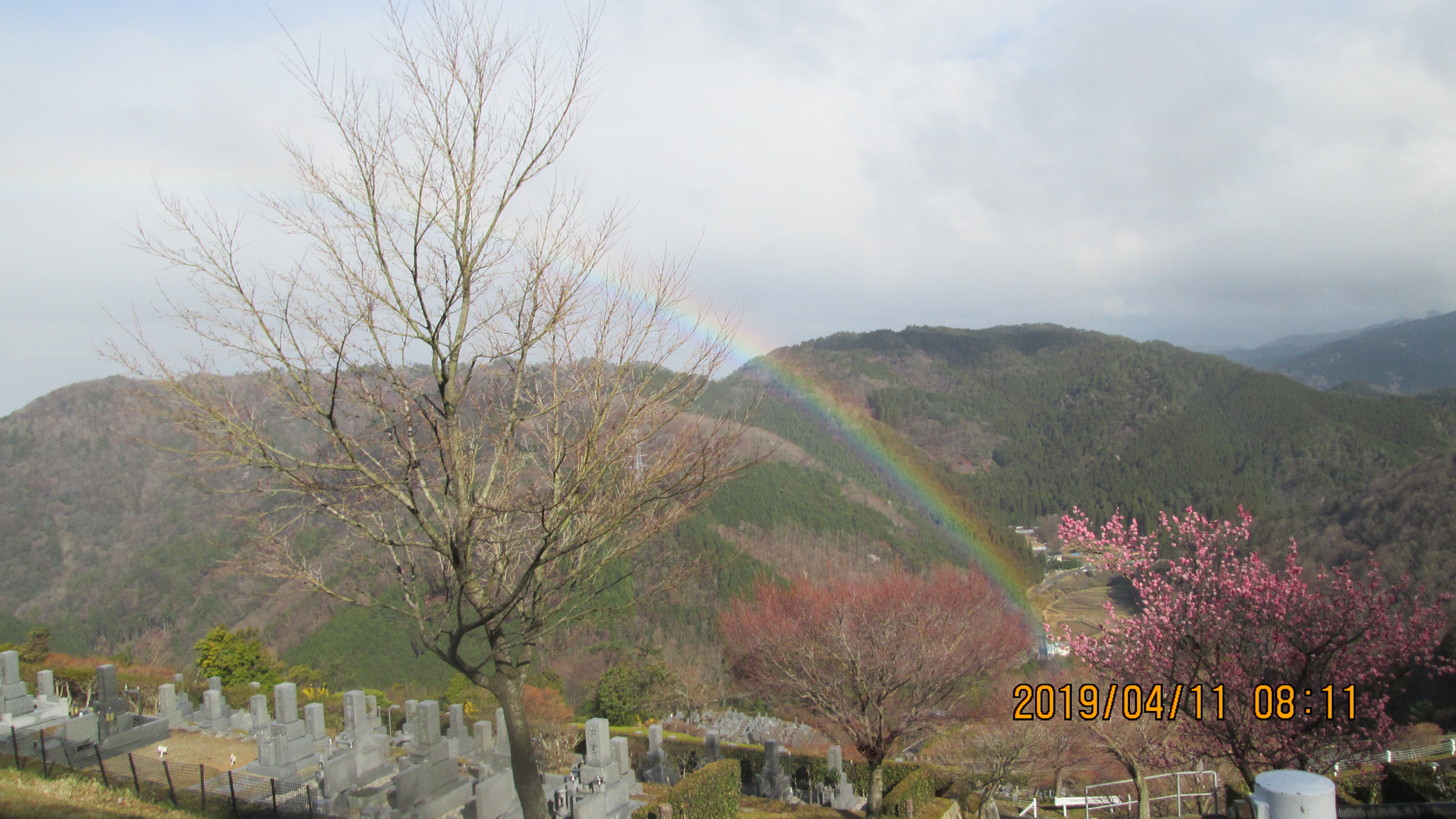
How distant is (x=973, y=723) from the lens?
18734 mm

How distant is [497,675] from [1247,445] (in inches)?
3799

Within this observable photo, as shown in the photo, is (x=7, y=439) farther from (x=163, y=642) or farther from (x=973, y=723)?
(x=973, y=723)

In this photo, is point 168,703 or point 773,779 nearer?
point 773,779

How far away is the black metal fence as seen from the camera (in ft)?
28.1

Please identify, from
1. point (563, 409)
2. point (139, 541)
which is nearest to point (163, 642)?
point (139, 541)

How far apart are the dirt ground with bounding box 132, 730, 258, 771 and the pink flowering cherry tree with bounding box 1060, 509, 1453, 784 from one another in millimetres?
14123

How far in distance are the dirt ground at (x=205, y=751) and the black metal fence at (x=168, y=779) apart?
44cm

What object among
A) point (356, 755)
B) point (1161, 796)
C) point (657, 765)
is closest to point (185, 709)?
point (356, 755)

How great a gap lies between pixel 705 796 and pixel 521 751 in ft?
17.5

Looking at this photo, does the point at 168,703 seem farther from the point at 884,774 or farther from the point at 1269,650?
the point at 1269,650

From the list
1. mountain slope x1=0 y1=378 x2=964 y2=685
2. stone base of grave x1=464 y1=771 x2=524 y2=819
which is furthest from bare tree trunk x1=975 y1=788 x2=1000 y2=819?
mountain slope x1=0 y1=378 x2=964 y2=685

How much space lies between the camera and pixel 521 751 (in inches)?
218

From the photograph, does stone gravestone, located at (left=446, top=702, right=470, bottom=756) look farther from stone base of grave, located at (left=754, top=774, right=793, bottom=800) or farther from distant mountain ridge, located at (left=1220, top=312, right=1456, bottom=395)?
distant mountain ridge, located at (left=1220, top=312, right=1456, bottom=395)

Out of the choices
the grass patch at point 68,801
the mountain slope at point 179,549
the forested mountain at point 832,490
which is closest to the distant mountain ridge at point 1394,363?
the forested mountain at point 832,490
